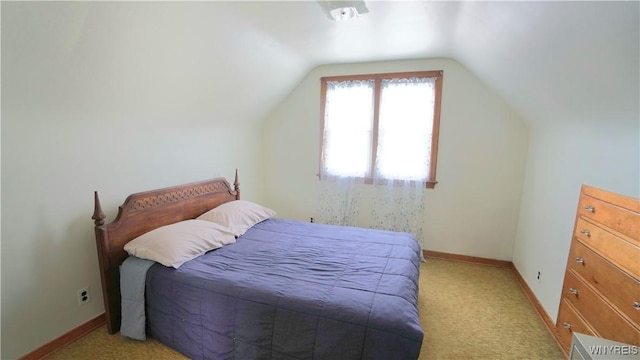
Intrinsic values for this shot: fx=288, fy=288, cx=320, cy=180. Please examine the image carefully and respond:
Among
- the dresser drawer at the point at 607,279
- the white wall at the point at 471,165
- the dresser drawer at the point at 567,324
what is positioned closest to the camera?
the dresser drawer at the point at 607,279

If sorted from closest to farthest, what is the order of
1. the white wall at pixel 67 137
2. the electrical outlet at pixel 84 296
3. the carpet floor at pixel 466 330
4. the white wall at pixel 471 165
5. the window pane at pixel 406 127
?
the white wall at pixel 67 137 → the carpet floor at pixel 466 330 → the electrical outlet at pixel 84 296 → the white wall at pixel 471 165 → the window pane at pixel 406 127

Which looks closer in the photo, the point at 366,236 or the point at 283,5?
the point at 283,5

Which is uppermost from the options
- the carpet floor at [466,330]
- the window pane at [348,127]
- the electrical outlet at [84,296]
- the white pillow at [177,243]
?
the window pane at [348,127]

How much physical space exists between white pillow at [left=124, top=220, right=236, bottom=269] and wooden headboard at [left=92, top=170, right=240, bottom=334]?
104mm

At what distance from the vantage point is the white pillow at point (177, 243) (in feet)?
6.54

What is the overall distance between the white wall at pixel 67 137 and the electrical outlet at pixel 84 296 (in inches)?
1.2

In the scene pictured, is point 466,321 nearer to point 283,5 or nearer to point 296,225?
point 296,225

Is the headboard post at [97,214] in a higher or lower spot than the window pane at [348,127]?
lower

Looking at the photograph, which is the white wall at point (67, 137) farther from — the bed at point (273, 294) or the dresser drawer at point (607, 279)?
the dresser drawer at point (607, 279)

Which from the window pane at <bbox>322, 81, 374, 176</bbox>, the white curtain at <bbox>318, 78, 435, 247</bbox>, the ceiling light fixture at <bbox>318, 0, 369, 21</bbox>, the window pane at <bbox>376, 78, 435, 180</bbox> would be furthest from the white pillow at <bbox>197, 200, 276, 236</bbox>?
the ceiling light fixture at <bbox>318, 0, 369, 21</bbox>

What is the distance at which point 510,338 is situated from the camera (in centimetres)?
213

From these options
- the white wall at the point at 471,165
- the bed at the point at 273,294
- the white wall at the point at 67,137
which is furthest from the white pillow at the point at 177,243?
the white wall at the point at 471,165

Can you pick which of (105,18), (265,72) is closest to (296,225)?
(265,72)

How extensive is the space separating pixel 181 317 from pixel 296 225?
1.36 m
